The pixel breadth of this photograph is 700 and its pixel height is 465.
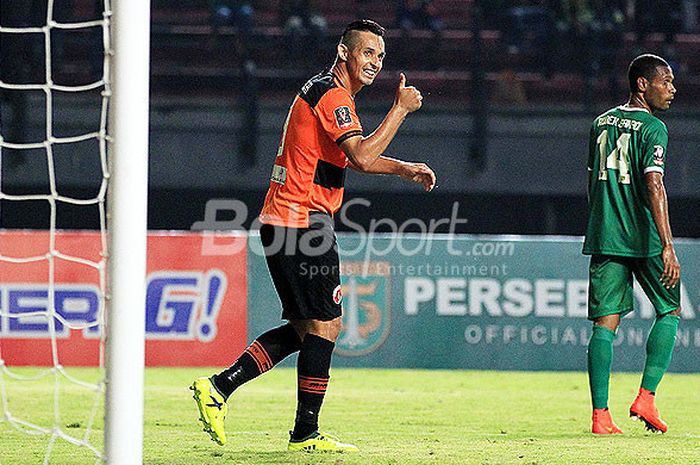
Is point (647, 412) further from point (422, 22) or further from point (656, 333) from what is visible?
point (422, 22)

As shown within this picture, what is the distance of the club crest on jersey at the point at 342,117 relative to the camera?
4.79 m

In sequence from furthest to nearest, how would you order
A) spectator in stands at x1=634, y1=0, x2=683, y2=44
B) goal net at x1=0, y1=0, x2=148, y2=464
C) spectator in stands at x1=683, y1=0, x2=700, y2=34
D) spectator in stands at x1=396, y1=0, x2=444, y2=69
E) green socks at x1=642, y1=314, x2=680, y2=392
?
spectator in stands at x1=683, y1=0, x2=700, y2=34
spectator in stands at x1=634, y1=0, x2=683, y2=44
spectator in stands at x1=396, y1=0, x2=444, y2=69
green socks at x1=642, y1=314, x2=680, y2=392
goal net at x1=0, y1=0, x2=148, y2=464

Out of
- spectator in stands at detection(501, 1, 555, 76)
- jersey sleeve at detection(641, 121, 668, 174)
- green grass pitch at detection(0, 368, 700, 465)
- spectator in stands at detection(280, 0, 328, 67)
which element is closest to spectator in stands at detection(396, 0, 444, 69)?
spectator in stands at detection(501, 1, 555, 76)

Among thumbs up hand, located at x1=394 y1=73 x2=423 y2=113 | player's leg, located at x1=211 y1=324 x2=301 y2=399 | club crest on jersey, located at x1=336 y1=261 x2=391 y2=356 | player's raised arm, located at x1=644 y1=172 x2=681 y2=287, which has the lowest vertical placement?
club crest on jersey, located at x1=336 y1=261 x2=391 y2=356

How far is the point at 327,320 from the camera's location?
4871mm

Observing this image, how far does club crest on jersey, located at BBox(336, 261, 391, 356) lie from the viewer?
9.77 metres

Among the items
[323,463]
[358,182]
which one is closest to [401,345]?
[358,182]

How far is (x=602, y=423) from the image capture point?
227 inches

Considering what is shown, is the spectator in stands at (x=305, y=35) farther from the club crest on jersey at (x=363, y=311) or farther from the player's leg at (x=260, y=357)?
the player's leg at (x=260, y=357)

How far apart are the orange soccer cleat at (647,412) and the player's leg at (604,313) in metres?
0.12

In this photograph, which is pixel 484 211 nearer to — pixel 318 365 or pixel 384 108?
pixel 384 108

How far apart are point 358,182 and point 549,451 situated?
900 centimetres

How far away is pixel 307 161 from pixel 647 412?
6.89 feet

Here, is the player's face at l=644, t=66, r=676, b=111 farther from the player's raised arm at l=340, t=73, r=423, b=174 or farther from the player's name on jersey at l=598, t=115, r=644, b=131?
the player's raised arm at l=340, t=73, r=423, b=174
